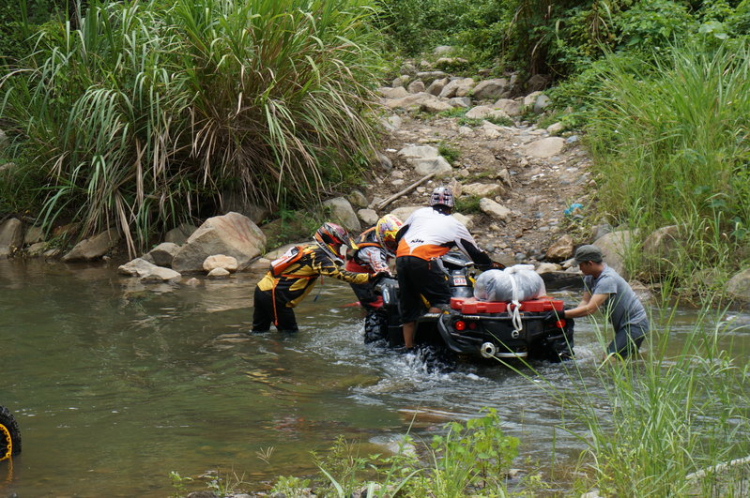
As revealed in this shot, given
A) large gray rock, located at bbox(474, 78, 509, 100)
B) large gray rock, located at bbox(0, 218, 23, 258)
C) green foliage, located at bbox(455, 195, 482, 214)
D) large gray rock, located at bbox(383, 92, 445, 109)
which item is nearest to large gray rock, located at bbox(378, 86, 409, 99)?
large gray rock, located at bbox(383, 92, 445, 109)

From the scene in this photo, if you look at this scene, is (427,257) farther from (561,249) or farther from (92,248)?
(92,248)

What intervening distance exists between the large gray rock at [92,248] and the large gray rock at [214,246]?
148 centimetres

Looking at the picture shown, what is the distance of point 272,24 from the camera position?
35.2 feet

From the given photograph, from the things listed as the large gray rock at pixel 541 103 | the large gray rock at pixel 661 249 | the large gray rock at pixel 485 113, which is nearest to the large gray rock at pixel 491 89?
the large gray rock at pixel 485 113

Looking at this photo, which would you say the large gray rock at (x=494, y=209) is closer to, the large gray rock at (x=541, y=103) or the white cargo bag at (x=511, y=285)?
the large gray rock at (x=541, y=103)

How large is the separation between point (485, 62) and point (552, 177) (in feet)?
17.9

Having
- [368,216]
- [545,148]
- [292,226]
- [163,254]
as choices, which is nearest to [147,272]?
[163,254]

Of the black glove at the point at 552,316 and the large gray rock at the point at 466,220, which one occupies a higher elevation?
the large gray rock at the point at 466,220

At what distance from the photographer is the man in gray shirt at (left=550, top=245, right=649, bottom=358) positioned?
5.78m

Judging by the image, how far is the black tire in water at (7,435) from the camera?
14.2 ft

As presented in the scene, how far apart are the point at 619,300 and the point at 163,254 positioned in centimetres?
701

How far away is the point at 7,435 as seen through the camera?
4.36 metres

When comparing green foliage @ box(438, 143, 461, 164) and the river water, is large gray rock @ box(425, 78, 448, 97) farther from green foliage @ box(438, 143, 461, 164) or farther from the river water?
the river water

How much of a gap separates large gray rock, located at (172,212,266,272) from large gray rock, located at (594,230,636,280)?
15.4 feet
